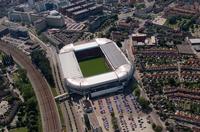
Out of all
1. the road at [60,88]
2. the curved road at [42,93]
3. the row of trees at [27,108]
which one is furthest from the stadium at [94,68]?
the row of trees at [27,108]

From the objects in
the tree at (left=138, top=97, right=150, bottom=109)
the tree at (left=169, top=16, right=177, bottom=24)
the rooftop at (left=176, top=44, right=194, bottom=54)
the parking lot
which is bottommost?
the parking lot

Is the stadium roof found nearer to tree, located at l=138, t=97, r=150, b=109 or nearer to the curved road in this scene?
the curved road

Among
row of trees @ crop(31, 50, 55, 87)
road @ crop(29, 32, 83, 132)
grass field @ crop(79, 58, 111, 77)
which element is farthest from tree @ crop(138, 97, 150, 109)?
row of trees @ crop(31, 50, 55, 87)

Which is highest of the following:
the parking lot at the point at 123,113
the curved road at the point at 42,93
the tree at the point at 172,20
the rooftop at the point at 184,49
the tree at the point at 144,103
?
the tree at the point at 172,20

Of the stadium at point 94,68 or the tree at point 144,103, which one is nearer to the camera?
the tree at point 144,103

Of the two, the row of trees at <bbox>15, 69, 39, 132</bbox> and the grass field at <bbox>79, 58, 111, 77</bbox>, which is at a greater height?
the grass field at <bbox>79, 58, 111, 77</bbox>

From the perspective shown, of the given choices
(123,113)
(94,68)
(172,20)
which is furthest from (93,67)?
(172,20)

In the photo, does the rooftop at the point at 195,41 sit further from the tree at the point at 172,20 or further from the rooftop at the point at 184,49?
the tree at the point at 172,20
